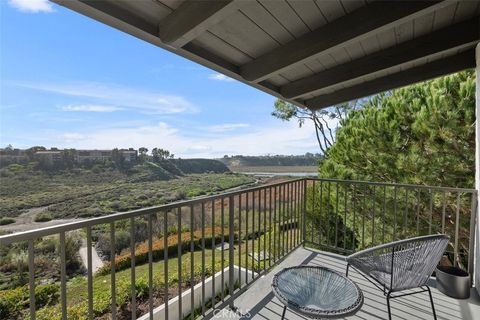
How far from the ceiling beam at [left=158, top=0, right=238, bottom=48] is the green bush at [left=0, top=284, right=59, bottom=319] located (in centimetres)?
538

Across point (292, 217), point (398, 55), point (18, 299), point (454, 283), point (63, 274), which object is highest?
point (398, 55)

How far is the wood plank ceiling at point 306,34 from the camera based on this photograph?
1.72 meters

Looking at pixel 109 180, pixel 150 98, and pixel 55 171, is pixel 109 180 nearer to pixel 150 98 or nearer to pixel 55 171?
pixel 55 171

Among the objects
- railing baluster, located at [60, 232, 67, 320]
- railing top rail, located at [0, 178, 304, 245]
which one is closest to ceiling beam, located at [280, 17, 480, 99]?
railing top rail, located at [0, 178, 304, 245]

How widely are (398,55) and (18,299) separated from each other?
746cm

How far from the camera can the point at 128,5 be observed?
167 centimetres

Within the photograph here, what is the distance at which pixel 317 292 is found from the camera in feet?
6.31

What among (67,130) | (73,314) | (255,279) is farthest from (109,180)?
(67,130)

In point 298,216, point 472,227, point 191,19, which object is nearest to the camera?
point 191,19

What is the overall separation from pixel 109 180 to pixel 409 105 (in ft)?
37.3

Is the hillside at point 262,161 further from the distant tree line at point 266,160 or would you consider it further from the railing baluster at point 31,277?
the railing baluster at point 31,277

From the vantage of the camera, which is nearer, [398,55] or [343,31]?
[343,31]

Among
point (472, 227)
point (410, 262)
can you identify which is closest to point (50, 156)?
point (410, 262)

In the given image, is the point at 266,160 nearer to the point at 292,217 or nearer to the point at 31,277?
the point at 292,217
